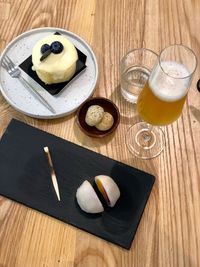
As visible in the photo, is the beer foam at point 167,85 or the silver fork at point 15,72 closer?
the beer foam at point 167,85

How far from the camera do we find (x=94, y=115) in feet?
2.47

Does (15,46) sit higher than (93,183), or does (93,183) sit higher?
(15,46)

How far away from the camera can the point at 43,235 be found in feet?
2.29

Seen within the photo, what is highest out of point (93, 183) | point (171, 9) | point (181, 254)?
point (171, 9)

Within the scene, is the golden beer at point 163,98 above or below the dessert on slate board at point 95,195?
above

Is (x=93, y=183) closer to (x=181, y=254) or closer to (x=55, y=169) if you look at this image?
(x=55, y=169)

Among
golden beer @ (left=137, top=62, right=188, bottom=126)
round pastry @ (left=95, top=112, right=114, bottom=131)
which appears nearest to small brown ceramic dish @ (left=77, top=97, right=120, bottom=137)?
round pastry @ (left=95, top=112, right=114, bottom=131)

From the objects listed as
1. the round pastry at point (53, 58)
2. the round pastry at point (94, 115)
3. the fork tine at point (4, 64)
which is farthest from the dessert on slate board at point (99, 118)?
the fork tine at point (4, 64)

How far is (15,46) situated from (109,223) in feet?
1.50

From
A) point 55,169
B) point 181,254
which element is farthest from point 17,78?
point 181,254

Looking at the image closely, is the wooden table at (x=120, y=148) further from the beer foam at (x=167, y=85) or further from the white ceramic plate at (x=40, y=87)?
the beer foam at (x=167, y=85)

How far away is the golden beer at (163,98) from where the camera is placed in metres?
0.64

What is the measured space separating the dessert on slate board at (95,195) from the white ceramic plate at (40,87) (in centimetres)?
18

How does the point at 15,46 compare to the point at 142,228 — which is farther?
the point at 15,46
